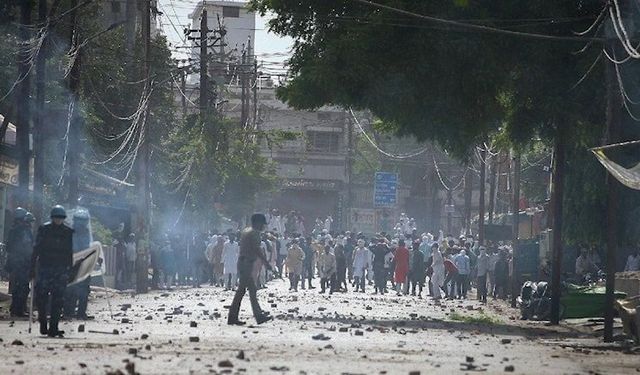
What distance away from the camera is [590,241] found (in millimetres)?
39219

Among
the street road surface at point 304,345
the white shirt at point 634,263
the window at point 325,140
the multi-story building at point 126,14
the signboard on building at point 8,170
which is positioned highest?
the multi-story building at point 126,14

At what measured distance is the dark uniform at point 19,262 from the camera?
2456 cm

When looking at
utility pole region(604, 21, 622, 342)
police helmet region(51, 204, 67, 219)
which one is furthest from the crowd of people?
police helmet region(51, 204, 67, 219)

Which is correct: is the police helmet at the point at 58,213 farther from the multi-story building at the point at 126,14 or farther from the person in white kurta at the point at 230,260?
the multi-story building at the point at 126,14

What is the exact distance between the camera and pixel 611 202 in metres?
24.0

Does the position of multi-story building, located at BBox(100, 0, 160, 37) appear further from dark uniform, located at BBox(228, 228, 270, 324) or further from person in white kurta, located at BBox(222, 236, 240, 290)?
dark uniform, located at BBox(228, 228, 270, 324)

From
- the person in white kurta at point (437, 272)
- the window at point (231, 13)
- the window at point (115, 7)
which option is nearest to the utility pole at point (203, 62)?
the window at point (115, 7)

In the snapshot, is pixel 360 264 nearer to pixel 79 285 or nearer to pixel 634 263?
pixel 634 263

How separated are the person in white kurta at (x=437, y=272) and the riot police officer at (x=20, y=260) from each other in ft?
72.0

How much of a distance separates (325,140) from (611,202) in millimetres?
74442

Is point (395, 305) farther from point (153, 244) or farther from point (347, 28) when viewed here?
point (153, 244)

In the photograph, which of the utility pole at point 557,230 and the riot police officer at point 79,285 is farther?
the utility pole at point 557,230

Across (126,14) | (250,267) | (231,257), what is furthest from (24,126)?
(126,14)

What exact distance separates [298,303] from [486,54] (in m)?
9.33
